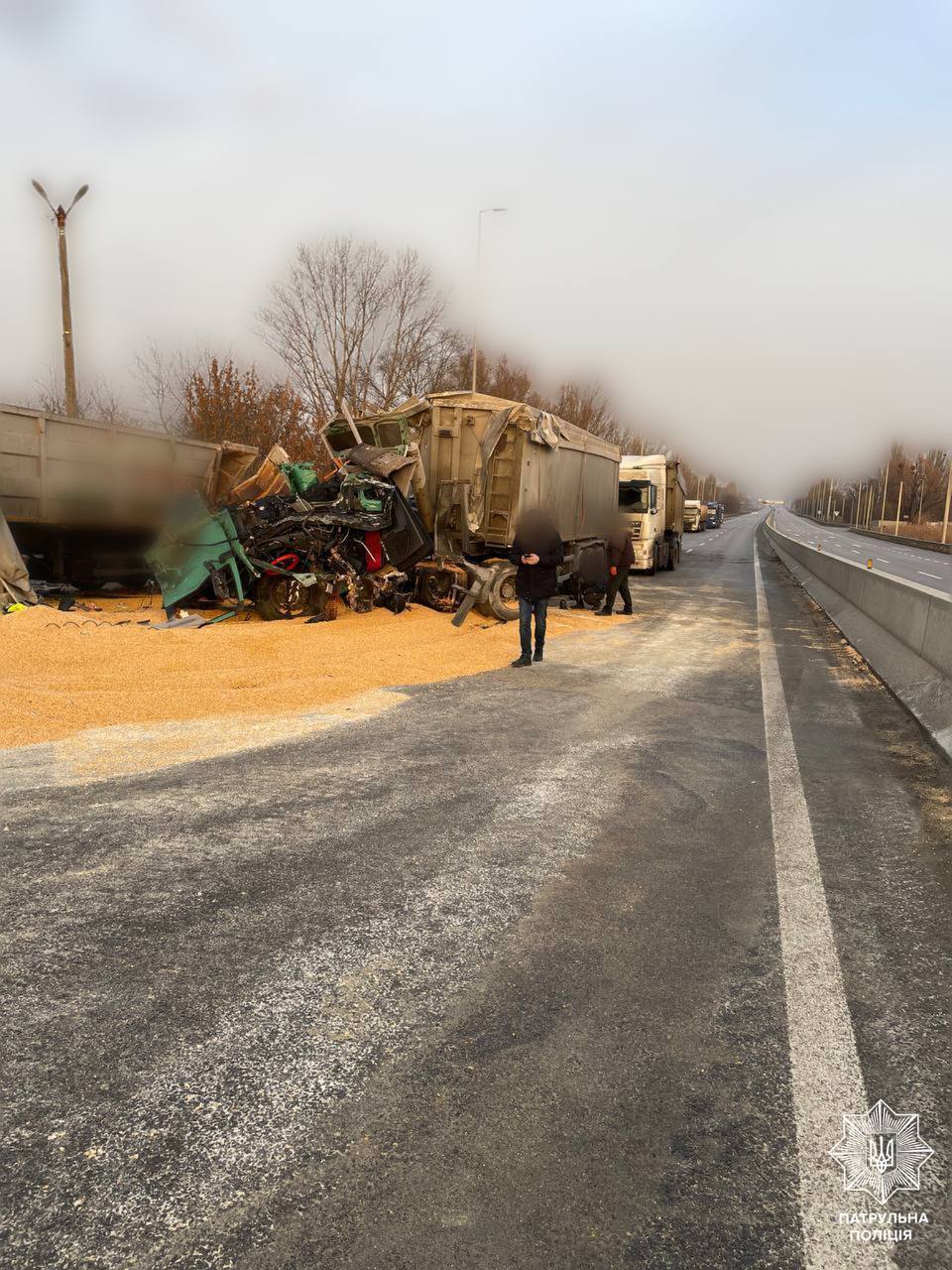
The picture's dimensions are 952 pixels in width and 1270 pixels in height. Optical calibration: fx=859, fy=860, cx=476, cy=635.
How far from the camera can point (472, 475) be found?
46.1 feet

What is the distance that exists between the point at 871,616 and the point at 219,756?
9.73 meters

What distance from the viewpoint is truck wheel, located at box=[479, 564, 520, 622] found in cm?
1338

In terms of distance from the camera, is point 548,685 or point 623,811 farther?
point 548,685

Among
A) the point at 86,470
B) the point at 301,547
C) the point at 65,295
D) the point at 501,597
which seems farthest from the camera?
the point at 65,295

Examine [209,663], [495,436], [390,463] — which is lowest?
[209,663]

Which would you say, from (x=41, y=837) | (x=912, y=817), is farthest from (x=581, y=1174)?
(x=912, y=817)

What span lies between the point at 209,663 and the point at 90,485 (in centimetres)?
626

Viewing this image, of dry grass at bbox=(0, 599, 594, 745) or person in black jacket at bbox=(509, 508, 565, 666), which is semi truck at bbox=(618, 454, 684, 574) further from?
person in black jacket at bbox=(509, 508, 565, 666)

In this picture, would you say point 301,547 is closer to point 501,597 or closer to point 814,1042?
point 501,597

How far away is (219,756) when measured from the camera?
6.09 meters

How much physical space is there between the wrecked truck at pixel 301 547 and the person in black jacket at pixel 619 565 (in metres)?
3.58

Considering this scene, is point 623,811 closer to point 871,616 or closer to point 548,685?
point 548,685

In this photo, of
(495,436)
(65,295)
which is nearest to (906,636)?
(495,436)

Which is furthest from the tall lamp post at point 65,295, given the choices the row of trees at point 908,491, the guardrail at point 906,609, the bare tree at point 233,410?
the row of trees at point 908,491
